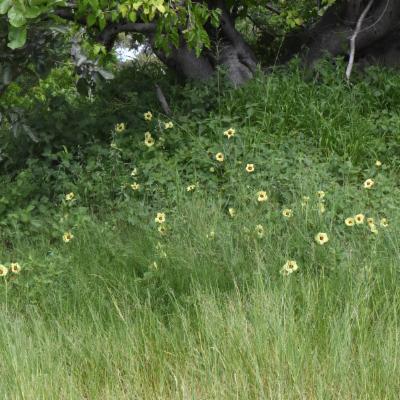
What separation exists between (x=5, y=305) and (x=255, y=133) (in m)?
2.75

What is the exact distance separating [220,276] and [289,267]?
0.36 meters

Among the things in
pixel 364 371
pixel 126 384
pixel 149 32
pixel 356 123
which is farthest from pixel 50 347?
pixel 149 32

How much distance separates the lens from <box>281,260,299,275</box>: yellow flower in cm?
331

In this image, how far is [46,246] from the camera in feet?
A: 14.2

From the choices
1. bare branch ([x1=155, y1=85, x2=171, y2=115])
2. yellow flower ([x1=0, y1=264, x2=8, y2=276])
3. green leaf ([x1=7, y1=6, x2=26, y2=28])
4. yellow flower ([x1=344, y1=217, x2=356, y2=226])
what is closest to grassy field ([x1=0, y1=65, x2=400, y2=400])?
yellow flower ([x1=344, y1=217, x2=356, y2=226])

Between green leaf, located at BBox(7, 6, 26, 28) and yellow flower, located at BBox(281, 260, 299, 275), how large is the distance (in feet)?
5.70

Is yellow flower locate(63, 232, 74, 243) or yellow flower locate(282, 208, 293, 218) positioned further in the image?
yellow flower locate(63, 232, 74, 243)

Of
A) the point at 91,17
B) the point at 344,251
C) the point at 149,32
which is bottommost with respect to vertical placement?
the point at 344,251

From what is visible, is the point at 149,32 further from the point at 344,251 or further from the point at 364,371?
the point at 364,371

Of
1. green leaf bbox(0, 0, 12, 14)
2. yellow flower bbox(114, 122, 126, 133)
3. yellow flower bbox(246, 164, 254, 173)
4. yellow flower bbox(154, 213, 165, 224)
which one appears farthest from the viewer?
yellow flower bbox(114, 122, 126, 133)

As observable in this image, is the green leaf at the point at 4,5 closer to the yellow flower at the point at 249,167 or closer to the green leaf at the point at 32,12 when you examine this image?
the green leaf at the point at 32,12

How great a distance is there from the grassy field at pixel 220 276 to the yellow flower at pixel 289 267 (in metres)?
0.01

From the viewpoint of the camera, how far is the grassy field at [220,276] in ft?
8.98

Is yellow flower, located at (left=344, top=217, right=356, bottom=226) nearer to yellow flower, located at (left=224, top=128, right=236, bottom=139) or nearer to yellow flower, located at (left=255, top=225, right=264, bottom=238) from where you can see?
yellow flower, located at (left=255, top=225, right=264, bottom=238)
